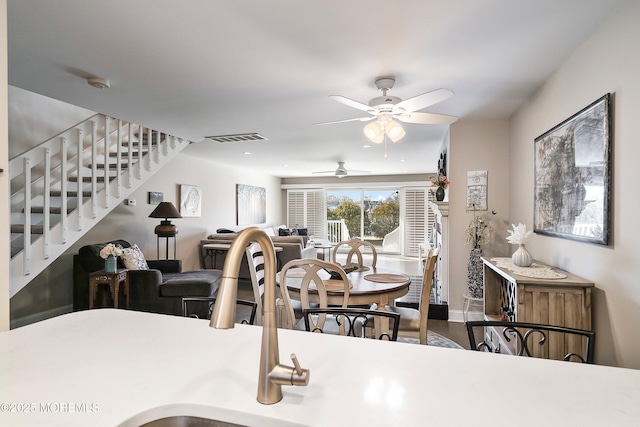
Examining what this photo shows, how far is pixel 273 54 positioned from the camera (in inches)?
90.5

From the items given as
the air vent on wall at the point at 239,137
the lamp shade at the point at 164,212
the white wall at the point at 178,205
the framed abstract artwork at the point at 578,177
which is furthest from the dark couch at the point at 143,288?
the framed abstract artwork at the point at 578,177

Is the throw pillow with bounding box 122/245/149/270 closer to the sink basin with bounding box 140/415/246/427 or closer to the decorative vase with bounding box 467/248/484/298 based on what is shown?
the sink basin with bounding box 140/415/246/427

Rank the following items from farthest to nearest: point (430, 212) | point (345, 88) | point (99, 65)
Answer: point (430, 212)
point (345, 88)
point (99, 65)

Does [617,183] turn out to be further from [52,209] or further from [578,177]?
[52,209]

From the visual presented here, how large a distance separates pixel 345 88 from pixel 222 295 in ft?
8.75

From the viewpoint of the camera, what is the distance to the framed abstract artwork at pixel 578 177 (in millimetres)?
1849

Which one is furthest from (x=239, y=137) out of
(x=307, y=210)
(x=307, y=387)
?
(x=307, y=210)

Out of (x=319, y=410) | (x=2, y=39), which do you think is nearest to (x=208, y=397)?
(x=319, y=410)

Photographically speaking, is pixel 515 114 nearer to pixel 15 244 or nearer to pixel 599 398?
pixel 599 398

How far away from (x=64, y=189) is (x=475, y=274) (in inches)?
172

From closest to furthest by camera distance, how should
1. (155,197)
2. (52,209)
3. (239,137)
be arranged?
(52,209) < (239,137) < (155,197)

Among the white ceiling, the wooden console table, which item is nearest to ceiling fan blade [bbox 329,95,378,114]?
the white ceiling

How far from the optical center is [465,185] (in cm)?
390

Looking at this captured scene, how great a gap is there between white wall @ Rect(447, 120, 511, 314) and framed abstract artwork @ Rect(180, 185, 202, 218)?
4537 mm
